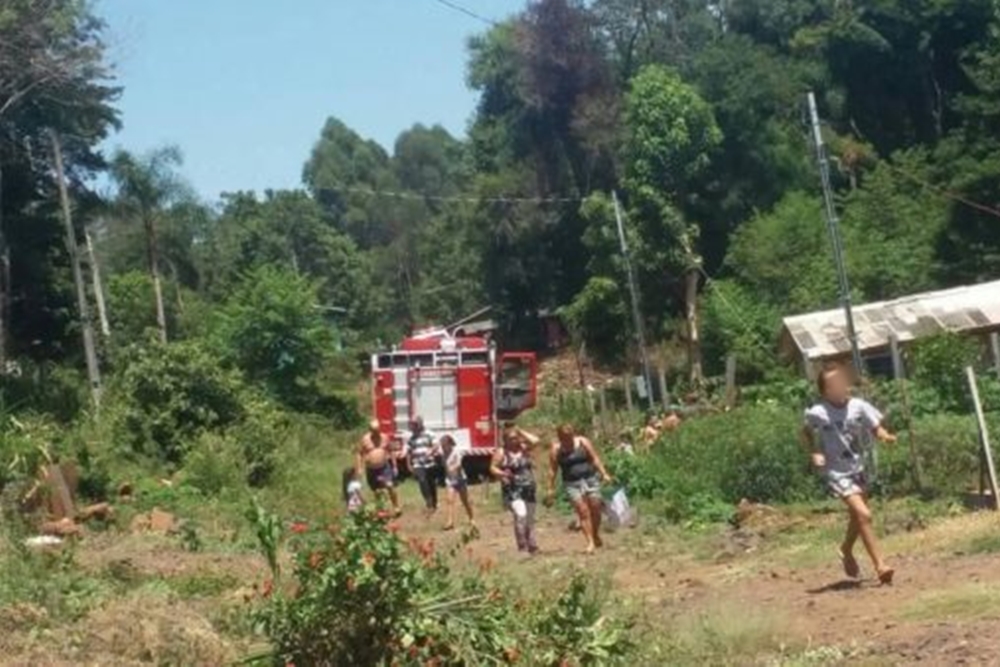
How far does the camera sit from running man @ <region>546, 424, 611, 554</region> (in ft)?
65.8

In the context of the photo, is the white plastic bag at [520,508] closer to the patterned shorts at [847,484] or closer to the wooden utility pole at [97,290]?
the patterned shorts at [847,484]

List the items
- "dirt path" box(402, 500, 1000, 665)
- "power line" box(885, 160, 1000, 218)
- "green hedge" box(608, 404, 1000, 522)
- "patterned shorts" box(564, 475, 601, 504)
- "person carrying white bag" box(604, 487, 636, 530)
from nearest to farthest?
1. "dirt path" box(402, 500, 1000, 665)
2. "patterned shorts" box(564, 475, 601, 504)
3. "green hedge" box(608, 404, 1000, 522)
4. "person carrying white bag" box(604, 487, 636, 530)
5. "power line" box(885, 160, 1000, 218)

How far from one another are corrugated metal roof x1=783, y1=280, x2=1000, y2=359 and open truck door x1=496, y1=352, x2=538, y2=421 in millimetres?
6262

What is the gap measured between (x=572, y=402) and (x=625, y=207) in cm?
1148

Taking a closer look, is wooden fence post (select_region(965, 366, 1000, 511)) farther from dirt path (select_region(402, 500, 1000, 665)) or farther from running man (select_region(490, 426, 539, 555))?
Answer: running man (select_region(490, 426, 539, 555))

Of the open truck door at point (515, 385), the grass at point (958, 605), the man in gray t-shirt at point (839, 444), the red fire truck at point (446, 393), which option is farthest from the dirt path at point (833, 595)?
the open truck door at point (515, 385)

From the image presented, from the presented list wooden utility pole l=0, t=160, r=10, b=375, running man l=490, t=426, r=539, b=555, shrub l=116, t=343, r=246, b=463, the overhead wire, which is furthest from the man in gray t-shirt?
the overhead wire

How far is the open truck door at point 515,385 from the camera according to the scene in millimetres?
41069

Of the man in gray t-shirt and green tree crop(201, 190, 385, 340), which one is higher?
green tree crop(201, 190, 385, 340)

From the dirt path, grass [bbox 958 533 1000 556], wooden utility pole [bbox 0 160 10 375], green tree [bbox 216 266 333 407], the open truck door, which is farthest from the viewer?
green tree [bbox 216 266 333 407]

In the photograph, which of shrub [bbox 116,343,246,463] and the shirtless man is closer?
the shirtless man

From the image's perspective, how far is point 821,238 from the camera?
2069 inches

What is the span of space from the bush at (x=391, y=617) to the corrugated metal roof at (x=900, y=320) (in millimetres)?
28803

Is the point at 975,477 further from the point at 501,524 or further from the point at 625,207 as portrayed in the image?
the point at 625,207
